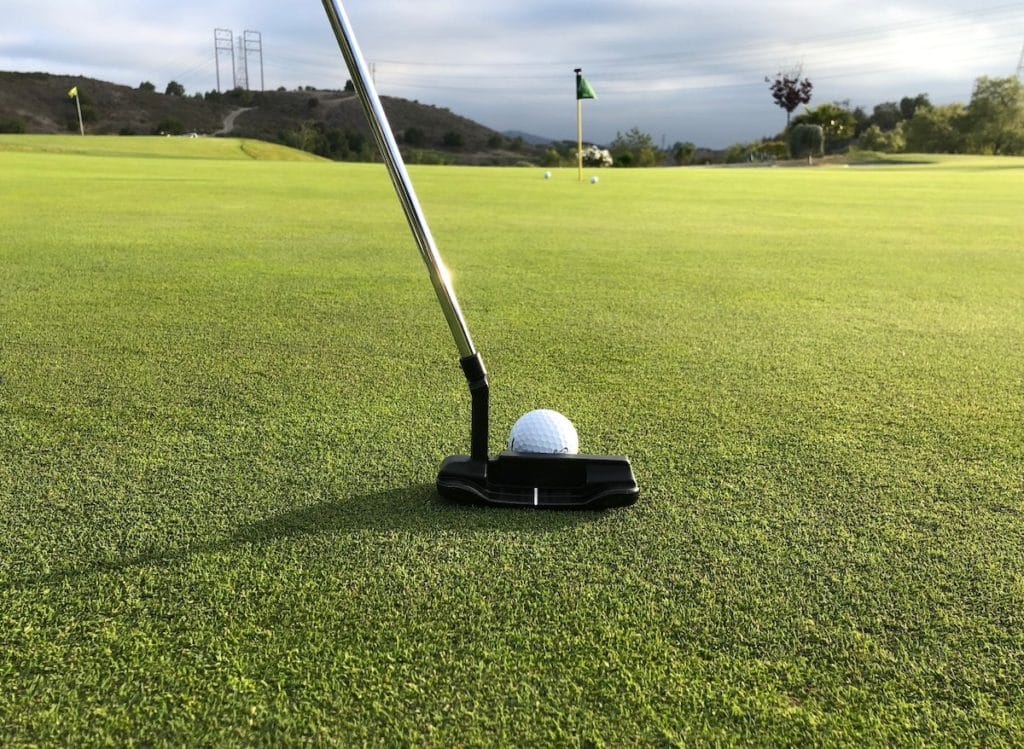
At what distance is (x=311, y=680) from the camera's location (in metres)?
1.30

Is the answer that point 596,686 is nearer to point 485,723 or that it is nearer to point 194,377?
point 485,723

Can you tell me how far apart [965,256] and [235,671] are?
675 centimetres

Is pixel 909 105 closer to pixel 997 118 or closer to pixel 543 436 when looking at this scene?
pixel 997 118

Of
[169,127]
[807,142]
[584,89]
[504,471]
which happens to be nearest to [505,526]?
[504,471]

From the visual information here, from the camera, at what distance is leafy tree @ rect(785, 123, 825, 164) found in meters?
46.5

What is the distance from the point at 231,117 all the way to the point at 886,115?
198 ft

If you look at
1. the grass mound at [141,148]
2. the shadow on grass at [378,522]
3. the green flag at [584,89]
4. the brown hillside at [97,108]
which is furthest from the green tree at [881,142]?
the shadow on grass at [378,522]

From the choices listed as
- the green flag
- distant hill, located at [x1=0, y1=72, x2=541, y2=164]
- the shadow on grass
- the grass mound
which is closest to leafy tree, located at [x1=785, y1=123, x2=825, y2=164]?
distant hill, located at [x1=0, y1=72, x2=541, y2=164]

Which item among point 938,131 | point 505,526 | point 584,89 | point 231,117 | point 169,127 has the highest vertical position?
point 231,117

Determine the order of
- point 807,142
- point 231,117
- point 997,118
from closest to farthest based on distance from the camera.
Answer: point 807,142
point 997,118
point 231,117

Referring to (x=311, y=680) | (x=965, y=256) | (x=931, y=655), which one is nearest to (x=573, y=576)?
(x=311, y=680)

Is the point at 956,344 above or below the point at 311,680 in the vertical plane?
above

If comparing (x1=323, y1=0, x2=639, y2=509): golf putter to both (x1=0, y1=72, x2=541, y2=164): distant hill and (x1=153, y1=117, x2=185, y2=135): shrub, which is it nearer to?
(x1=0, y1=72, x2=541, y2=164): distant hill

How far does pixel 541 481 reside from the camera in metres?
1.96
